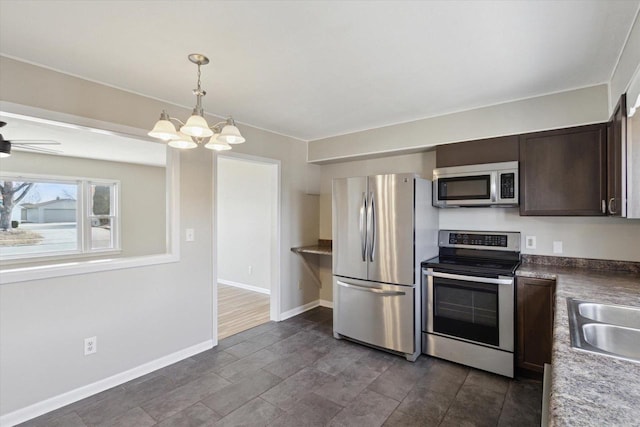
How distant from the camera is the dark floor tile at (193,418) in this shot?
2078mm

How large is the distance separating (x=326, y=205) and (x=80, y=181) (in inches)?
168

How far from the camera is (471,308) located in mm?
2752

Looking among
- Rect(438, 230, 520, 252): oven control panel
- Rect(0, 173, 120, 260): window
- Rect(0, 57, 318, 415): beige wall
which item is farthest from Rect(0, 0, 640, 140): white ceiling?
Rect(0, 173, 120, 260): window

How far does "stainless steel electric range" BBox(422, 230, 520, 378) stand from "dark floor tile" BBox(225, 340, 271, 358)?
1.67 m

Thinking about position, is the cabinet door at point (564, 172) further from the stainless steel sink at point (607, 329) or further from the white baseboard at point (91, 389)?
the white baseboard at point (91, 389)

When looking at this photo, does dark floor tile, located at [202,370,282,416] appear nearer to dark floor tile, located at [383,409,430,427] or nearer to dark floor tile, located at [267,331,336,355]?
dark floor tile, located at [267,331,336,355]

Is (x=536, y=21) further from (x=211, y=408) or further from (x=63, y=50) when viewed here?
(x=211, y=408)

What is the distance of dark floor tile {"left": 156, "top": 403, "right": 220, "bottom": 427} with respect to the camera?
6.82 feet

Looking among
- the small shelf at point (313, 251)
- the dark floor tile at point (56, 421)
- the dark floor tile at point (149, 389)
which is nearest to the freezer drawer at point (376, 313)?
the small shelf at point (313, 251)

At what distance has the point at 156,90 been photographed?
8.59ft

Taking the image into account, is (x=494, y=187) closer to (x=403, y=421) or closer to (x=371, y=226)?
(x=371, y=226)

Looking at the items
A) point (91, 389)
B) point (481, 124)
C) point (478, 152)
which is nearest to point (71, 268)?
point (91, 389)

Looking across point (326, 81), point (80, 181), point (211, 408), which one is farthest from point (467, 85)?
point (80, 181)

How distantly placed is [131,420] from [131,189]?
191 inches
